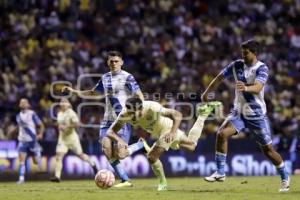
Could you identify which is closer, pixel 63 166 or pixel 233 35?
pixel 63 166

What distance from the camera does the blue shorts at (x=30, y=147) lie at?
23.5 metres

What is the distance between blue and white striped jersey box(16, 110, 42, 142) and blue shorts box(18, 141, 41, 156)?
Answer: 0.13 m

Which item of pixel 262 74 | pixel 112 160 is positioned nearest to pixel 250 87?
pixel 262 74

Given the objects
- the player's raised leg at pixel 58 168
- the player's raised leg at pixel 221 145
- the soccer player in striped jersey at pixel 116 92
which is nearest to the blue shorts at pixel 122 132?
the soccer player in striped jersey at pixel 116 92

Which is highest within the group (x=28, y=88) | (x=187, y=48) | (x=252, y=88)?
(x=187, y=48)

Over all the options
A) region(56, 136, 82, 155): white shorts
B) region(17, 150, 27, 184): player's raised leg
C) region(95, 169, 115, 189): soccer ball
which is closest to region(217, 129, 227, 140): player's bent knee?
region(95, 169, 115, 189): soccer ball

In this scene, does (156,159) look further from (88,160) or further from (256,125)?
(88,160)

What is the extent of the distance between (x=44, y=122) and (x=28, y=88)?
199cm

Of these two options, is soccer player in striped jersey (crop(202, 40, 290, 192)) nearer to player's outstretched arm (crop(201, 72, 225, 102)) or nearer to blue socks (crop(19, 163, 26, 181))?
player's outstretched arm (crop(201, 72, 225, 102))

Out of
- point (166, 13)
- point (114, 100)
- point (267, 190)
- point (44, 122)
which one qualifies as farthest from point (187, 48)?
point (267, 190)

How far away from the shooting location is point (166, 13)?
111 feet

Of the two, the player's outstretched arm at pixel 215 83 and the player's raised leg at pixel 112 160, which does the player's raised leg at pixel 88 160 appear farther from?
the player's outstretched arm at pixel 215 83

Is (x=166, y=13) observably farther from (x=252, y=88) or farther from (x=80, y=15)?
(x=252, y=88)

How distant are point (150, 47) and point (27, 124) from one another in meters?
9.37
